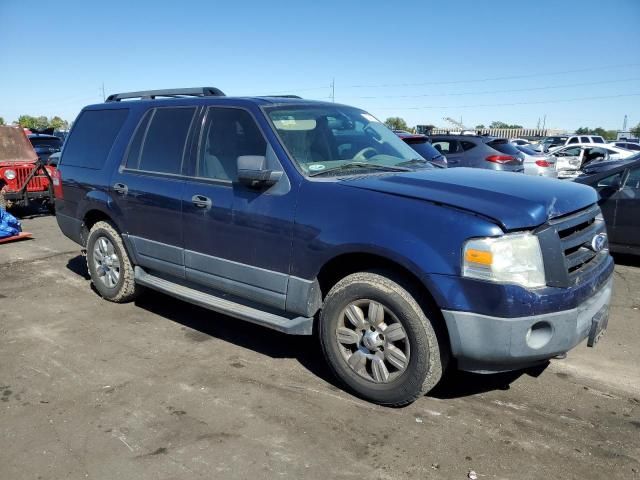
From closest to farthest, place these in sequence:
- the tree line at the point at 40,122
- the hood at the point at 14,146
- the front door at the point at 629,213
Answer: the front door at the point at 629,213, the hood at the point at 14,146, the tree line at the point at 40,122

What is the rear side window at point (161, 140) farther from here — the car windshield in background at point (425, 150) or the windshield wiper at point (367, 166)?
the car windshield in background at point (425, 150)

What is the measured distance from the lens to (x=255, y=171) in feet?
12.0

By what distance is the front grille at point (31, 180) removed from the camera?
10.7m

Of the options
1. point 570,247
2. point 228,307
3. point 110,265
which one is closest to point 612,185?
point 570,247

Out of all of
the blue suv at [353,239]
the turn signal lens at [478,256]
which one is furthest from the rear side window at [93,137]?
the turn signal lens at [478,256]

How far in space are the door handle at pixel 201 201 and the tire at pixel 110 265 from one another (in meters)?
1.31

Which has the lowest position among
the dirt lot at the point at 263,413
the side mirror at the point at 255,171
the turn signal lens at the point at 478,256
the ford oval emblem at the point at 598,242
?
the dirt lot at the point at 263,413

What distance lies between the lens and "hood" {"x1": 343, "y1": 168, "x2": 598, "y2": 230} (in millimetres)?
2967

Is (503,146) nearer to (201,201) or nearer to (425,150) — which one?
(425,150)

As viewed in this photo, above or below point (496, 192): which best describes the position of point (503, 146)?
above

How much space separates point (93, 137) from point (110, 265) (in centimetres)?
137

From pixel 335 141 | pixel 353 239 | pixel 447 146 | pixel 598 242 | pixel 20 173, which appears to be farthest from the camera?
pixel 447 146

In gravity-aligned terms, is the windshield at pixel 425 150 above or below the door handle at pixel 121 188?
above

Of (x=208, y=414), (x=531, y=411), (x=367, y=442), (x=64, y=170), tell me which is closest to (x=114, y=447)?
(x=208, y=414)
